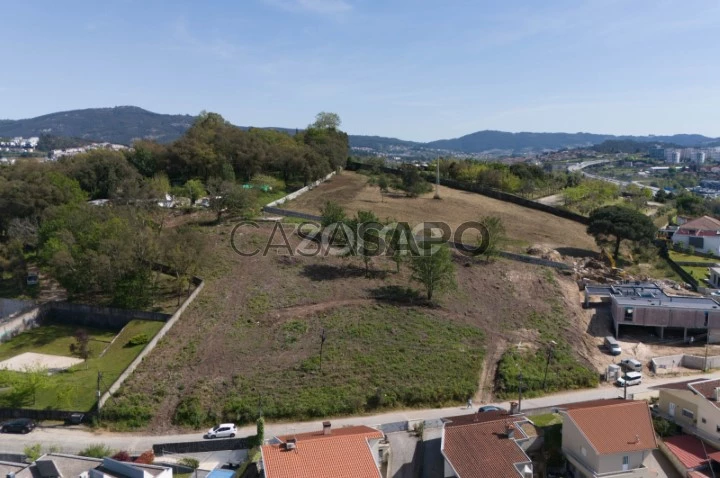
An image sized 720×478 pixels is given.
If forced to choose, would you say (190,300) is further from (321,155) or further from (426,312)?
(321,155)

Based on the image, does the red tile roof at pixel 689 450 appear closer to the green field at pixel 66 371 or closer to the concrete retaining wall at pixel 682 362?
the concrete retaining wall at pixel 682 362

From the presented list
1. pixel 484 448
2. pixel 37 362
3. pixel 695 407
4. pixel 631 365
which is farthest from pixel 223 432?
pixel 631 365

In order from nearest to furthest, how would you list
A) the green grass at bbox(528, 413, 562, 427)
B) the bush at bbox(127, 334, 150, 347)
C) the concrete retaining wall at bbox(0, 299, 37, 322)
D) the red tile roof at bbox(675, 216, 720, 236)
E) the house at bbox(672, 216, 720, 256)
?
the green grass at bbox(528, 413, 562, 427)
the bush at bbox(127, 334, 150, 347)
the concrete retaining wall at bbox(0, 299, 37, 322)
the house at bbox(672, 216, 720, 256)
the red tile roof at bbox(675, 216, 720, 236)

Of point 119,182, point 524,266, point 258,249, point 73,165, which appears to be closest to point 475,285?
point 524,266

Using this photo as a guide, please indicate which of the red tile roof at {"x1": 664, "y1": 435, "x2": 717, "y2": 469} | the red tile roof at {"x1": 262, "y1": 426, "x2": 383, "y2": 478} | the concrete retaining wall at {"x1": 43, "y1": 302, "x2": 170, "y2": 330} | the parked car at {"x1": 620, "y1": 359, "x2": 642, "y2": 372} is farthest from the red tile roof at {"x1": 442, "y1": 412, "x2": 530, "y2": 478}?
the concrete retaining wall at {"x1": 43, "y1": 302, "x2": 170, "y2": 330}

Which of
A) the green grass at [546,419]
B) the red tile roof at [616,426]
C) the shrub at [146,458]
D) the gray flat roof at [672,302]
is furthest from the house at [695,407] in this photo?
the shrub at [146,458]

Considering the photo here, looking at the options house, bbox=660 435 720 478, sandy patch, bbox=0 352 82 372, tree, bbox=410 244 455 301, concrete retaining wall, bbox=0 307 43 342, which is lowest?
house, bbox=660 435 720 478

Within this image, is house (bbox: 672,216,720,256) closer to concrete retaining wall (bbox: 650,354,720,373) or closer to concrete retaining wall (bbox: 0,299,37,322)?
concrete retaining wall (bbox: 650,354,720,373)

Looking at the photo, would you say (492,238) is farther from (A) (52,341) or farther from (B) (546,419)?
(A) (52,341)
